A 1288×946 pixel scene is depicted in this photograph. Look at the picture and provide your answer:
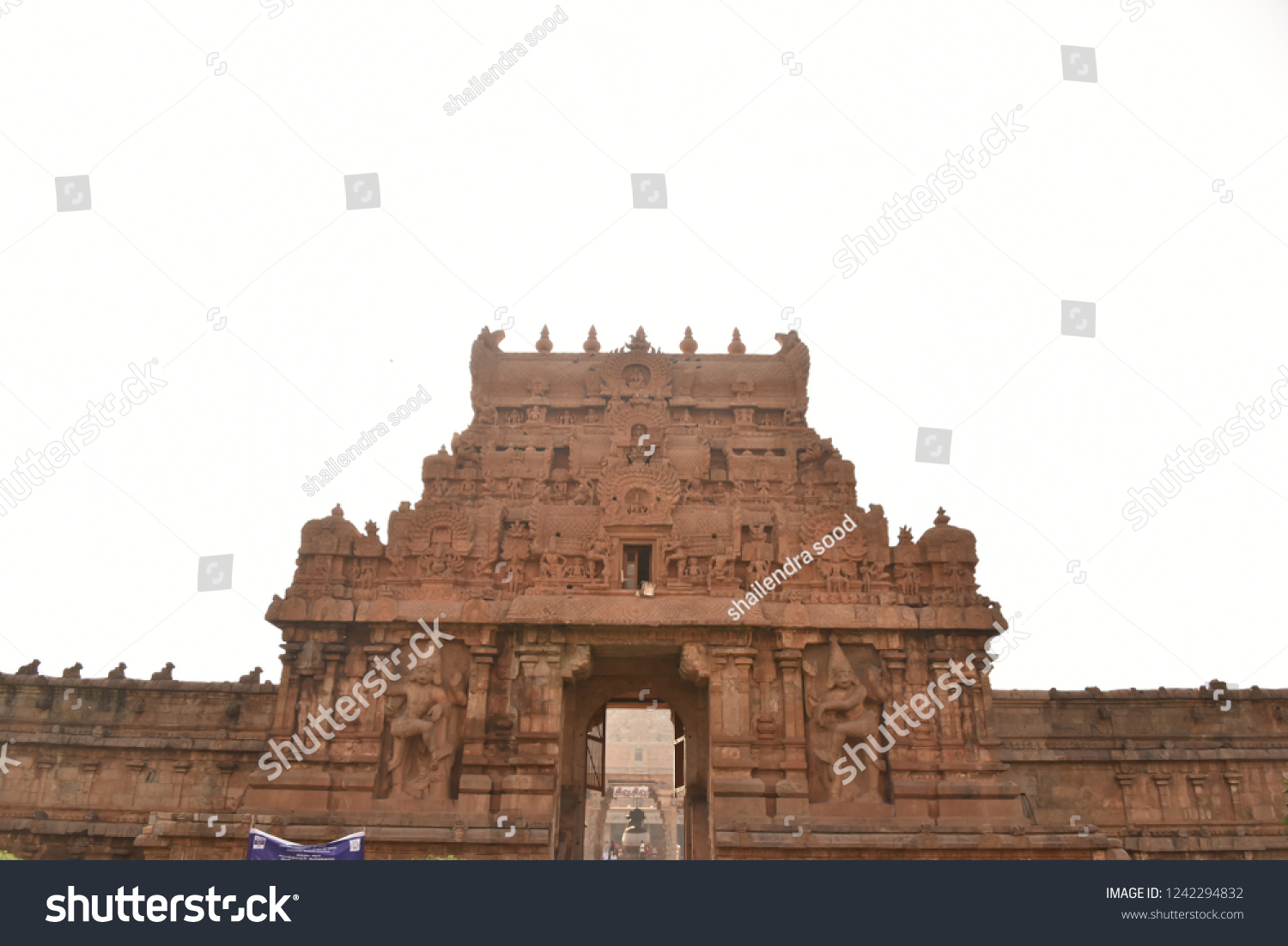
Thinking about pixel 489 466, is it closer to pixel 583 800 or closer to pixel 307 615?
pixel 307 615

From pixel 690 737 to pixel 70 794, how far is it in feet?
48.3

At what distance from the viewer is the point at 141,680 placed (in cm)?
2045

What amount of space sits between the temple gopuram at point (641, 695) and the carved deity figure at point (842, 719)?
0.19 ft

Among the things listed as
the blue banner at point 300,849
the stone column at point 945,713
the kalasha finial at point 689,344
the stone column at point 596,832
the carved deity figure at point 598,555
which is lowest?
the blue banner at point 300,849

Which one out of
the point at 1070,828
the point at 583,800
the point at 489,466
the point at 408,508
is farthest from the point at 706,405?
the point at 1070,828

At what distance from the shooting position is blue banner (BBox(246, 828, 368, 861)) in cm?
1131

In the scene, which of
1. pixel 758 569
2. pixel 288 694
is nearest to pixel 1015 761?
pixel 758 569

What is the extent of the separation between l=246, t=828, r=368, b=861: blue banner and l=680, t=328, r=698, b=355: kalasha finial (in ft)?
48.4

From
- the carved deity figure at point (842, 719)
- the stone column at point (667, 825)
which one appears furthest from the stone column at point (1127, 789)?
the stone column at point (667, 825)

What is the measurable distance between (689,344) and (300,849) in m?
15.4
